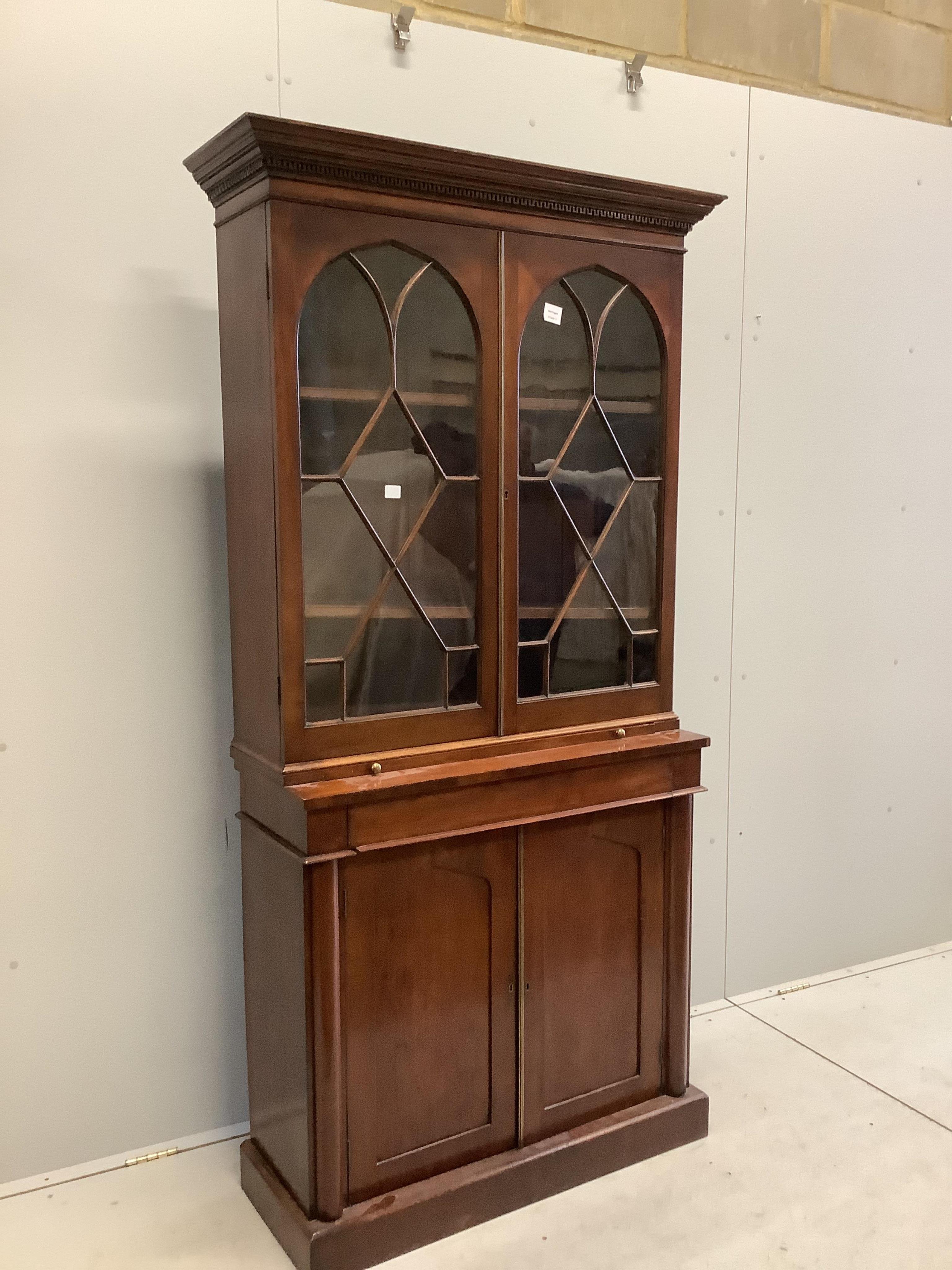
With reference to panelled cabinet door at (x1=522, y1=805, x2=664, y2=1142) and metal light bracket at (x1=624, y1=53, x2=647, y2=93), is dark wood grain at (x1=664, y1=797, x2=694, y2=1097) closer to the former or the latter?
panelled cabinet door at (x1=522, y1=805, x2=664, y2=1142)

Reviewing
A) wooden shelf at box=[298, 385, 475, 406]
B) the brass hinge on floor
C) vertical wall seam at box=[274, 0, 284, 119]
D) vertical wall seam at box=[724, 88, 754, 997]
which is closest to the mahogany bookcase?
wooden shelf at box=[298, 385, 475, 406]

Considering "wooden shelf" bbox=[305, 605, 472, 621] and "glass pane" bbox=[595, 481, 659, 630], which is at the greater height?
"glass pane" bbox=[595, 481, 659, 630]

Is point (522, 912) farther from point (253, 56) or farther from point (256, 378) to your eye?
point (253, 56)

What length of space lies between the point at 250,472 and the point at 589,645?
77 cm

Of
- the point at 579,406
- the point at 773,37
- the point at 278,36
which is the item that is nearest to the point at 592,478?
the point at 579,406

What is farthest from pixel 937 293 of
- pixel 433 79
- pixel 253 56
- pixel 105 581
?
pixel 105 581

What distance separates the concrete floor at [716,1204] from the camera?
1974mm

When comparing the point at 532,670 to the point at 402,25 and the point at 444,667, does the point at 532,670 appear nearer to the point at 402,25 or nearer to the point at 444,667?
the point at 444,667

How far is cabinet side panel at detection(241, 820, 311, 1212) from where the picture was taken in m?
1.93

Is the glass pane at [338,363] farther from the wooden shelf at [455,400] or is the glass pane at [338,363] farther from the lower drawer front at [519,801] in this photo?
the lower drawer front at [519,801]

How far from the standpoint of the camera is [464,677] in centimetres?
202

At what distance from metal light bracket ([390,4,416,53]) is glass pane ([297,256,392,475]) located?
0.79m

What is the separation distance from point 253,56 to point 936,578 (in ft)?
7.81

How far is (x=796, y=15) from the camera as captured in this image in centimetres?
281
